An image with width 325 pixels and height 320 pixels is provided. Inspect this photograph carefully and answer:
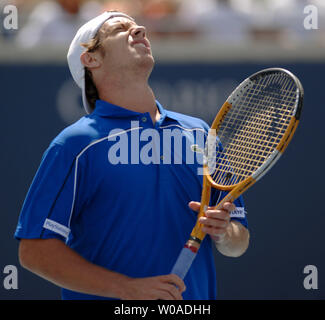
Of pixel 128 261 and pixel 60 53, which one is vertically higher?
pixel 60 53

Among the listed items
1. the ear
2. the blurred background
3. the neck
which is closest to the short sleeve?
the neck

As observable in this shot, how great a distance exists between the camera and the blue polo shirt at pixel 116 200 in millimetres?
2299

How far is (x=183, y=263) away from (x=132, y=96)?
707mm

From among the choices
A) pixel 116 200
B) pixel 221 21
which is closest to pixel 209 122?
pixel 221 21

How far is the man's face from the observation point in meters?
2.52

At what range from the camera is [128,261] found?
7.72 feet

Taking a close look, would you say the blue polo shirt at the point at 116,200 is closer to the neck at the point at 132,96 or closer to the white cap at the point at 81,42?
the neck at the point at 132,96

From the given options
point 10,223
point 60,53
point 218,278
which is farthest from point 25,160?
point 218,278

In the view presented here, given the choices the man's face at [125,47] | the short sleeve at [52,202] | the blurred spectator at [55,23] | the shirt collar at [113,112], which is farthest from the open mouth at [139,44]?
the blurred spectator at [55,23]

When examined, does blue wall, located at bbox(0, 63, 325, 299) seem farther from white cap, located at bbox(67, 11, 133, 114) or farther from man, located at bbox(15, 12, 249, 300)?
man, located at bbox(15, 12, 249, 300)

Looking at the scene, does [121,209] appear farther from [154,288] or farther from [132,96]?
[132,96]

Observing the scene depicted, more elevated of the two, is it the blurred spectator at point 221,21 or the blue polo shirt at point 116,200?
the blurred spectator at point 221,21

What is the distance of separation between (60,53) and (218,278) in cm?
201
